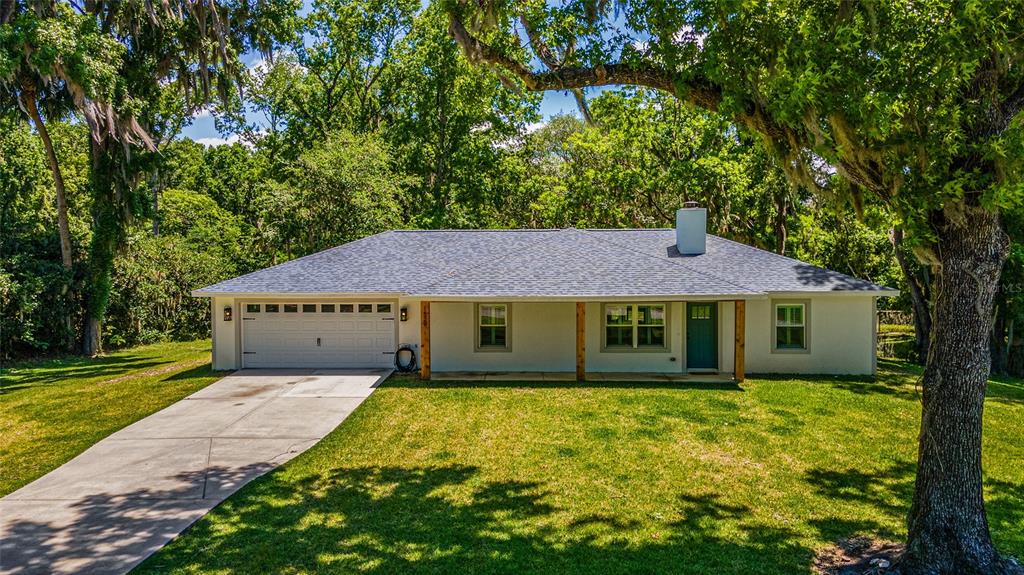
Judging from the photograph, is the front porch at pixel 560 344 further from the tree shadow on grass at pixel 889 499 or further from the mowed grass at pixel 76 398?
the tree shadow on grass at pixel 889 499

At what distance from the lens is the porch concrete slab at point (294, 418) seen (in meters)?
9.15

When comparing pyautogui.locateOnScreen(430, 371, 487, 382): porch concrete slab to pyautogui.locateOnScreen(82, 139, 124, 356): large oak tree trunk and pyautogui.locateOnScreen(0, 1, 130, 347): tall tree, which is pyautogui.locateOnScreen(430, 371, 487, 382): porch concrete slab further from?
pyautogui.locateOnScreen(82, 139, 124, 356): large oak tree trunk

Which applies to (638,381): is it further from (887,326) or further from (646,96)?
(887,326)

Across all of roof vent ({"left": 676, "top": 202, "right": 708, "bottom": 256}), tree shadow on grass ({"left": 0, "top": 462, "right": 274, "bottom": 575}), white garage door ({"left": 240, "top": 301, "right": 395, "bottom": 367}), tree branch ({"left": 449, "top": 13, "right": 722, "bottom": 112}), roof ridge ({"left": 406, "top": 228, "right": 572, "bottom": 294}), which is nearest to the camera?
tree shadow on grass ({"left": 0, "top": 462, "right": 274, "bottom": 575})

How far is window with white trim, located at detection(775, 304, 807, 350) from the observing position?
1433 centimetres

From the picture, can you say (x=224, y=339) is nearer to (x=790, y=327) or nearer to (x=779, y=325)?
(x=779, y=325)

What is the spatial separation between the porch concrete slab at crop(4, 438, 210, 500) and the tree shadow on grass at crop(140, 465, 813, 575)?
1.01m

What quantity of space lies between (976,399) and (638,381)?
341 inches

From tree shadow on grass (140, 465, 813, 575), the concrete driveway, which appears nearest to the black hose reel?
the concrete driveway

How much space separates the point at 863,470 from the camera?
25.1 feet

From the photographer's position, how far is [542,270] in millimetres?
14359

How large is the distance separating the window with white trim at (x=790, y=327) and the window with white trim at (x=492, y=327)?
6.55 m

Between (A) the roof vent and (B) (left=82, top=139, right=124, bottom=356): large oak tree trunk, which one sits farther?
(B) (left=82, top=139, right=124, bottom=356): large oak tree trunk

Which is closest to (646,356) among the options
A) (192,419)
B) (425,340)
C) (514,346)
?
(514,346)
